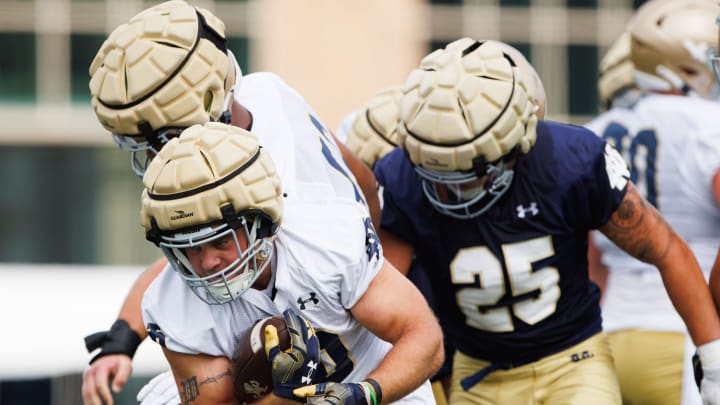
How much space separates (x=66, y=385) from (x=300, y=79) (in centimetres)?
515

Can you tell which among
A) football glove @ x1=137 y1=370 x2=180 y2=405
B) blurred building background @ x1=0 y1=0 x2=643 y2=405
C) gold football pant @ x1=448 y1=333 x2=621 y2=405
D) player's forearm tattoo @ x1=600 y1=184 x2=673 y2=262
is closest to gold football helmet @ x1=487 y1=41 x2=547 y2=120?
player's forearm tattoo @ x1=600 y1=184 x2=673 y2=262

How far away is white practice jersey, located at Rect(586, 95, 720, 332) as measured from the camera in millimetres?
5469

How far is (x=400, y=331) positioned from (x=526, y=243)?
2.45 ft

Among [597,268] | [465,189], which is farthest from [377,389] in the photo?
[597,268]

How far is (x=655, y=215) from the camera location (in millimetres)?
4738

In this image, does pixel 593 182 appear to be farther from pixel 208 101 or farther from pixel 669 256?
pixel 208 101

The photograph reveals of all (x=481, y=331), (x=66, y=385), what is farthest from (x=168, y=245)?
(x=66, y=385)

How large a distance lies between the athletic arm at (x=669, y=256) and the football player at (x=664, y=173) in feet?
2.08

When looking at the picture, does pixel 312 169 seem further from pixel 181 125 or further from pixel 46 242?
pixel 46 242

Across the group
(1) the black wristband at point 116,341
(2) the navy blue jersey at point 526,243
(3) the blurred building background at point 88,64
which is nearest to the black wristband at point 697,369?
(2) the navy blue jersey at point 526,243

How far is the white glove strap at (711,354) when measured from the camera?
461cm

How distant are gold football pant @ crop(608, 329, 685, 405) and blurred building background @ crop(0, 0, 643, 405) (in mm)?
9570

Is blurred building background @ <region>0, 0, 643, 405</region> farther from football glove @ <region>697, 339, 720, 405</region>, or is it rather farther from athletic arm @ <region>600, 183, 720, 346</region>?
football glove @ <region>697, 339, 720, 405</region>

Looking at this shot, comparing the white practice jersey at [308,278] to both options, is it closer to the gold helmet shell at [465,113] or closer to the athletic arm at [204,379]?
the athletic arm at [204,379]
